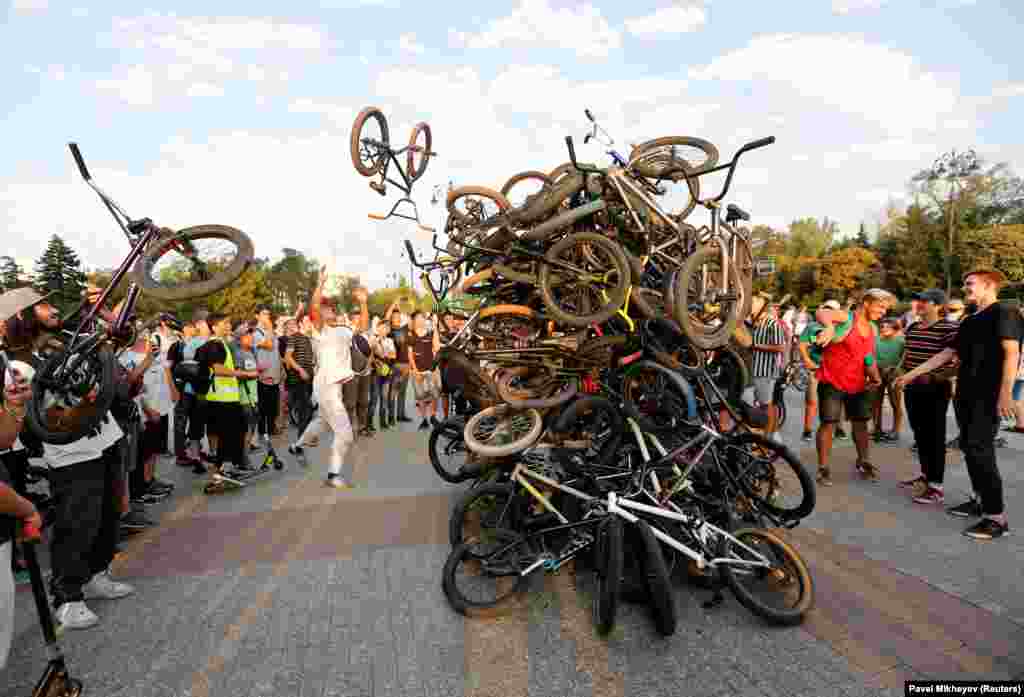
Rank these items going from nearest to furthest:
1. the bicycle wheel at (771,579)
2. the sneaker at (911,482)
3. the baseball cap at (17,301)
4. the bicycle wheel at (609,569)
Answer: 1. the bicycle wheel at (609,569)
2. the bicycle wheel at (771,579)
3. the baseball cap at (17,301)
4. the sneaker at (911,482)

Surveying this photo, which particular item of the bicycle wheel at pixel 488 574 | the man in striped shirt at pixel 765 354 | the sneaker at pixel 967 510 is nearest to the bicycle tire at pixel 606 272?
the bicycle wheel at pixel 488 574

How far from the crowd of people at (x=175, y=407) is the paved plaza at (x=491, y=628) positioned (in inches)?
19.1

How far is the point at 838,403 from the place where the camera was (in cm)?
579

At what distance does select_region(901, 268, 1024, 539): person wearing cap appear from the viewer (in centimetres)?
418

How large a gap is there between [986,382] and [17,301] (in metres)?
7.29

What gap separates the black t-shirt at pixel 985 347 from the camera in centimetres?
427

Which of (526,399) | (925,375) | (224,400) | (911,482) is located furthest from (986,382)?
(224,400)

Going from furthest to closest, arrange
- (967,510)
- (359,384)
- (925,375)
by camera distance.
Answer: (359,384) < (925,375) < (967,510)

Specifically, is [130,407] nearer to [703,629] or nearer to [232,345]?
[232,345]

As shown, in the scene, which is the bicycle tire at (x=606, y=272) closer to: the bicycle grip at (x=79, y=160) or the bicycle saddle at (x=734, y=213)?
the bicycle saddle at (x=734, y=213)

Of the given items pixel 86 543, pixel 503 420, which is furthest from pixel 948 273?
pixel 86 543

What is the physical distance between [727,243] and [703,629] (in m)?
3.08

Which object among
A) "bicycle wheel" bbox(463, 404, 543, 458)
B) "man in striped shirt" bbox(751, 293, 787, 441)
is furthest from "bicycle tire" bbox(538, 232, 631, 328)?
"man in striped shirt" bbox(751, 293, 787, 441)

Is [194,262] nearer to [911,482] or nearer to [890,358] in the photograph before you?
[911,482]
